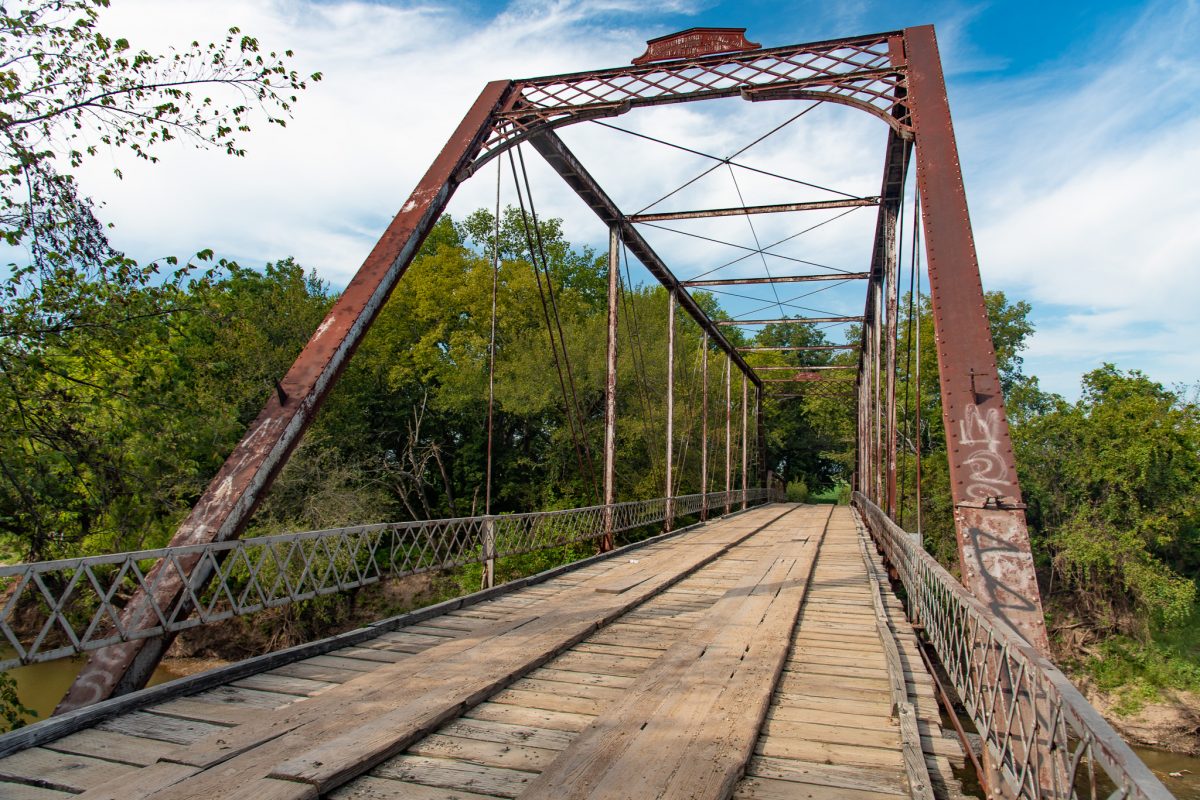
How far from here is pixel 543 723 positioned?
364 centimetres

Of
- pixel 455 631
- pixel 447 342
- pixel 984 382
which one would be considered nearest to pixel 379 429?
pixel 447 342

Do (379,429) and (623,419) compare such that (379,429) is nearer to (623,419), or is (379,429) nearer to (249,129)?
(623,419)

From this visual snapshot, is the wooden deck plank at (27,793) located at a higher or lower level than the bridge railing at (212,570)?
lower

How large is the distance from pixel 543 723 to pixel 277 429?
9.20ft

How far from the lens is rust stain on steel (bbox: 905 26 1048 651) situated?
14.4 feet

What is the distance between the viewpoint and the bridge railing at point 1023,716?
1.85 m

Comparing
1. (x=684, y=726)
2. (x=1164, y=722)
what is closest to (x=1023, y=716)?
(x=684, y=726)

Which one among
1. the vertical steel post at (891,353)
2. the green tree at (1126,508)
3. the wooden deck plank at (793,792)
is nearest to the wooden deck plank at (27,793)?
the wooden deck plank at (793,792)

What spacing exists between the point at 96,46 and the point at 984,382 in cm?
802

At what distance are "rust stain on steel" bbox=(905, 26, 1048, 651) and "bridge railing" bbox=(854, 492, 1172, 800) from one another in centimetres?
31

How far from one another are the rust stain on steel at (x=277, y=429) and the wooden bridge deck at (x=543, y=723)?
422 mm

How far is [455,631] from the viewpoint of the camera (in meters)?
5.81

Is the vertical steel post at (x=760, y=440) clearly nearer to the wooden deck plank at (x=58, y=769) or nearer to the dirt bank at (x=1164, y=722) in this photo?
the dirt bank at (x=1164, y=722)

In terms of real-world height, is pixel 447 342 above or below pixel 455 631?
above
